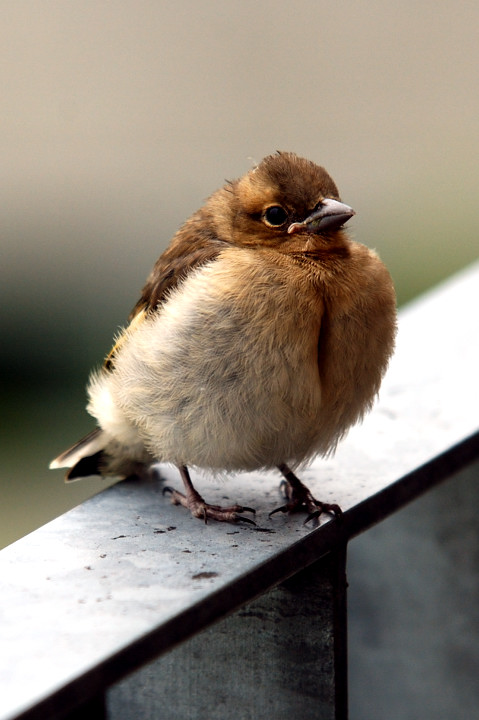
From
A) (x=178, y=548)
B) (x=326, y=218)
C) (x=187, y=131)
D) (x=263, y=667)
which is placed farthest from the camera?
(x=187, y=131)

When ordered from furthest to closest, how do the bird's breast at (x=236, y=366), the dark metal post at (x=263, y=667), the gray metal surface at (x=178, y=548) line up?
the bird's breast at (x=236, y=366), the dark metal post at (x=263, y=667), the gray metal surface at (x=178, y=548)

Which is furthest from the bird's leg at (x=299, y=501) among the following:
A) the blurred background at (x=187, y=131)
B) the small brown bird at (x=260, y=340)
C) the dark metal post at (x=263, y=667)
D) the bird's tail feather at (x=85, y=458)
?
the blurred background at (x=187, y=131)

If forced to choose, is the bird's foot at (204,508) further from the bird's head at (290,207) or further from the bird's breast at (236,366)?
the bird's head at (290,207)

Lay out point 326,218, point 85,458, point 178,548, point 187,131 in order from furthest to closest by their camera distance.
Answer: point 187,131, point 85,458, point 326,218, point 178,548

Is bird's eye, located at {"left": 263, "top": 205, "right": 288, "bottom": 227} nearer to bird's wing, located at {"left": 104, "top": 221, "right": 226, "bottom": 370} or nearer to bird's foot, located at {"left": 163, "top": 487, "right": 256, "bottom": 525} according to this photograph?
bird's wing, located at {"left": 104, "top": 221, "right": 226, "bottom": 370}

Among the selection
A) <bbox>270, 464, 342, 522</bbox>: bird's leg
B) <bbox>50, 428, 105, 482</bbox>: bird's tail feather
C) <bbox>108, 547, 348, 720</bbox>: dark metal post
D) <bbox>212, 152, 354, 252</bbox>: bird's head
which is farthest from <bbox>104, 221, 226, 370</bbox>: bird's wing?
<bbox>108, 547, 348, 720</bbox>: dark metal post

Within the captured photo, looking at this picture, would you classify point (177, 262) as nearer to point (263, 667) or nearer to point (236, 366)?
point (236, 366)

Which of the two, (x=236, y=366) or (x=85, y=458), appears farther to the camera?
(x=85, y=458)

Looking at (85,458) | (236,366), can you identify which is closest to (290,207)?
(236,366)

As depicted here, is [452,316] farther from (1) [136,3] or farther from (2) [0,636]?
(1) [136,3]
